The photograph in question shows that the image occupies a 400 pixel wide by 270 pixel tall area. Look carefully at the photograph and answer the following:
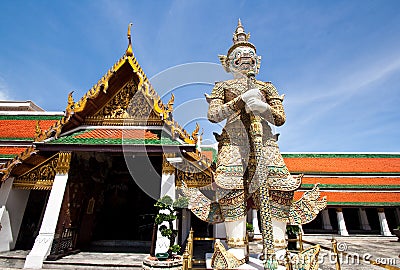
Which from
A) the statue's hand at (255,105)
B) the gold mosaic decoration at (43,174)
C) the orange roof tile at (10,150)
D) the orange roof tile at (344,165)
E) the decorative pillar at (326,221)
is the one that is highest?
the orange roof tile at (344,165)

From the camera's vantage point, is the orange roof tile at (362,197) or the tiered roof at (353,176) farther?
the tiered roof at (353,176)

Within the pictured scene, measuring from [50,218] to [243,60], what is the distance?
5453 millimetres

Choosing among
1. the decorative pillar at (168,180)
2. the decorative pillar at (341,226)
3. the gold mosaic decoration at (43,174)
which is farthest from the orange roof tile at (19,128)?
the decorative pillar at (341,226)

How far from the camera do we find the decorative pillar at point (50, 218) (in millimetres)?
4789

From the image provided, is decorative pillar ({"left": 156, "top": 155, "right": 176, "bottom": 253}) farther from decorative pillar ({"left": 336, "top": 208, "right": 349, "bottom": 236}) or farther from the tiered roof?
decorative pillar ({"left": 336, "top": 208, "right": 349, "bottom": 236})

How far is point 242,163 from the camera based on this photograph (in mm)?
3477

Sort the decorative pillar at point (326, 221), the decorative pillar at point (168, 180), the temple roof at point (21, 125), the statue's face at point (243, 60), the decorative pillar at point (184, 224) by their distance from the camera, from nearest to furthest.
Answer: the statue's face at point (243, 60), the decorative pillar at point (168, 180), the decorative pillar at point (184, 224), the temple roof at point (21, 125), the decorative pillar at point (326, 221)

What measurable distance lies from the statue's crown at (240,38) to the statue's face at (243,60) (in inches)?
3.6

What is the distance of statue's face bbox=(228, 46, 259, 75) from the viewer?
3.90 metres

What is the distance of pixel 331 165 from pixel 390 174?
12.4 ft

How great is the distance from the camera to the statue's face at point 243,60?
3.90 metres

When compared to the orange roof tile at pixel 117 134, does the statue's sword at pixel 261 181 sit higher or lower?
lower

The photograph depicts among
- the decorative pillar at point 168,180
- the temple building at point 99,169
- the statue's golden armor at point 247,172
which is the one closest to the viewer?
the statue's golden armor at point 247,172

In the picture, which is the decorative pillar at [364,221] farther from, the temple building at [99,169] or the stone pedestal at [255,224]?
the temple building at [99,169]
